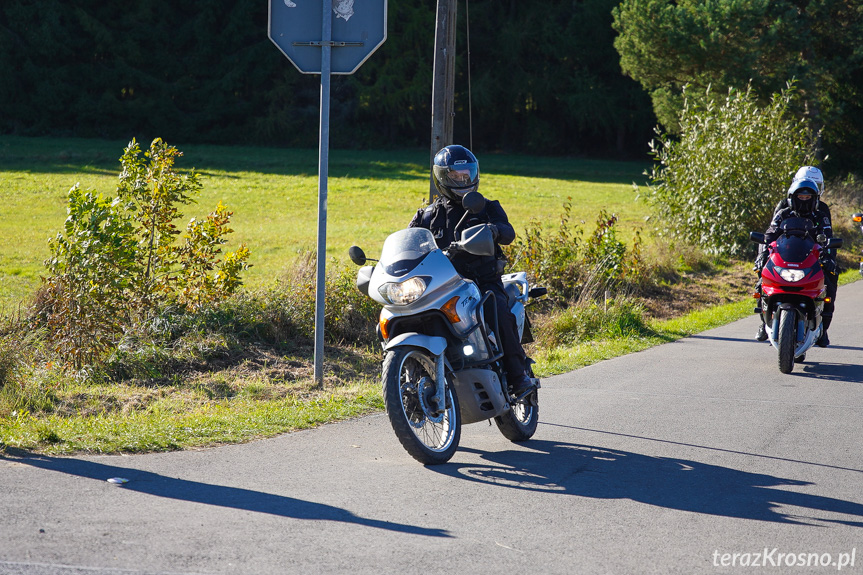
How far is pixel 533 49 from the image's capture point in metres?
56.4

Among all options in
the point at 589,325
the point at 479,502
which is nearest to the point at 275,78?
the point at 589,325

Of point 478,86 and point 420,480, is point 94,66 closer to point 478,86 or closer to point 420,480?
point 478,86

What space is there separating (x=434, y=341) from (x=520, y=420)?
125 centimetres

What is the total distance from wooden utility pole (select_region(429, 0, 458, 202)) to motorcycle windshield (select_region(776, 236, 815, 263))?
395 centimetres

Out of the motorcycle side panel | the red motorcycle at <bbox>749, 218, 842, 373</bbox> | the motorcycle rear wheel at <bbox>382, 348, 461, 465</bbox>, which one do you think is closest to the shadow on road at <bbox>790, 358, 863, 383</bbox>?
the red motorcycle at <bbox>749, 218, 842, 373</bbox>

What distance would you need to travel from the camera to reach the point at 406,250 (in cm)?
554

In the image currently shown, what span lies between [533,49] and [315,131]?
14.0 metres

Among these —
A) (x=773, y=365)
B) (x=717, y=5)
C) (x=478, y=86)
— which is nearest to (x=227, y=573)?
(x=773, y=365)

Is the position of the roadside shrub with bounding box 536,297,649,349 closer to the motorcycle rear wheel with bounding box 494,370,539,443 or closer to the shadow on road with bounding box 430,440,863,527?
the motorcycle rear wheel with bounding box 494,370,539,443

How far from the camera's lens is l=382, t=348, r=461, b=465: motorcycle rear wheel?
521 centimetres

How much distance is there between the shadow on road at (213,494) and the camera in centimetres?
453

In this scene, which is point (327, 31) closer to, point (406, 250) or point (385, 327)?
point (406, 250)

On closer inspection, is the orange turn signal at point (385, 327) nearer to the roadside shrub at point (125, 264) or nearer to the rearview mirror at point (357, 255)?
the rearview mirror at point (357, 255)

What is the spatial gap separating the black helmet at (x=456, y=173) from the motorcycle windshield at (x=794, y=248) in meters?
4.29
